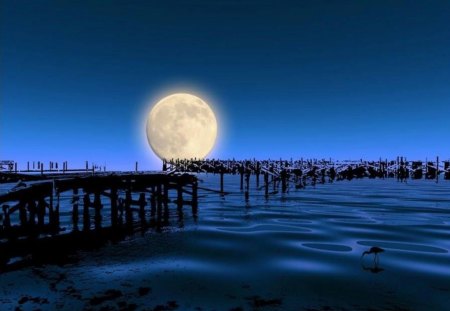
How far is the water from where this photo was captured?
33.3 feet

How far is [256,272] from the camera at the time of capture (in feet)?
41.9

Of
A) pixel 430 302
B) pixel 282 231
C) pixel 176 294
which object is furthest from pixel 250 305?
pixel 282 231

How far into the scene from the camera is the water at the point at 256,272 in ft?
33.3

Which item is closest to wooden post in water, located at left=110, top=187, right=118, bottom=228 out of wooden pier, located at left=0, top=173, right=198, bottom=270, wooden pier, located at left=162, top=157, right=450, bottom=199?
wooden pier, located at left=0, top=173, right=198, bottom=270

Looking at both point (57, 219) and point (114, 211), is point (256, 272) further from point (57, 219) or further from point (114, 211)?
point (57, 219)

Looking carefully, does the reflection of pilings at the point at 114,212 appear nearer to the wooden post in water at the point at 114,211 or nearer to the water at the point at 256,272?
the wooden post in water at the point at 114,211

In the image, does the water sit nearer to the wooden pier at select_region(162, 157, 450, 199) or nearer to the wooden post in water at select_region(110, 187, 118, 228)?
the wooden post in water at select_region(110, 187, 118, 228)

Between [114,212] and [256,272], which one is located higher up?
[114,212]

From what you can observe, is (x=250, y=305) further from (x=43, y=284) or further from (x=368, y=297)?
(x=43, y=284)

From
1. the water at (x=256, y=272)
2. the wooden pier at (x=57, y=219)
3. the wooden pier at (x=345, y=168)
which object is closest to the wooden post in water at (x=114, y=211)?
the wooden pier at (x=57, y=219)

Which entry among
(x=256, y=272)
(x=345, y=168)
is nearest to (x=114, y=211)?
(x=256, y=272)

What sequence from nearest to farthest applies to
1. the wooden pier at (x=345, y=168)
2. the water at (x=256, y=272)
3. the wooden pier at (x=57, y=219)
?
the water at (x=256, y=272)
the wooden pier at (x=57, y=219)
the wooden pier at (x=345, y=168)

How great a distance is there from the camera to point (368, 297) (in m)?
10.4

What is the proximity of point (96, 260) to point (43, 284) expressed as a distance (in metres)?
2.95
